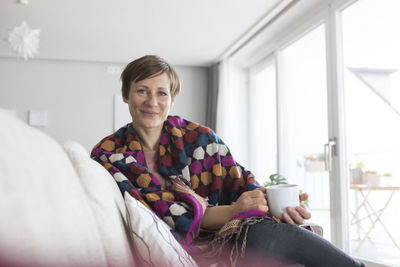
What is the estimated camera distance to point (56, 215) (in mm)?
671

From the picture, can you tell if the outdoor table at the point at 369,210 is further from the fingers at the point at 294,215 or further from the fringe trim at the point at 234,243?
the fringe trim at the point at 234,243

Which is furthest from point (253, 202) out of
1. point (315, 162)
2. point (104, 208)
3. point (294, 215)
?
point (315, 162)

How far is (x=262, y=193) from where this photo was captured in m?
1.24

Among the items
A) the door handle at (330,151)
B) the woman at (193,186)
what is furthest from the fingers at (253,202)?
the door handle at (330,151)

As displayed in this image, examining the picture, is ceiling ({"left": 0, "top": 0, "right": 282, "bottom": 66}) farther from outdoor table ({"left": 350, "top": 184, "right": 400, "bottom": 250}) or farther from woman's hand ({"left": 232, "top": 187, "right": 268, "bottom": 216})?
woman's hand ({"left": 232, "top": 187, "right": 268, "bottom": 216})

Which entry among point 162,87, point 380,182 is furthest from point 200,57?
point 162,87

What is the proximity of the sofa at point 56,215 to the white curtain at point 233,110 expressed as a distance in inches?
159

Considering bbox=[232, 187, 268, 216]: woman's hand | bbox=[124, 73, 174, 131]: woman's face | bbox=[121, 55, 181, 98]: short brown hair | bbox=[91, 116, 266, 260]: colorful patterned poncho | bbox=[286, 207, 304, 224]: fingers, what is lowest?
bbox=[286, 207, 304, 224]: fingers

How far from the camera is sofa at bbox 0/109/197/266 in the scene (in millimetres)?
600

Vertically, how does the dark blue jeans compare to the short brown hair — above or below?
below

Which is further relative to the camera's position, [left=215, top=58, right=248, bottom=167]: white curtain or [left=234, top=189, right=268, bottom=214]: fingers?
[left=215, top=58, right=248, bottom=167]: white curtain

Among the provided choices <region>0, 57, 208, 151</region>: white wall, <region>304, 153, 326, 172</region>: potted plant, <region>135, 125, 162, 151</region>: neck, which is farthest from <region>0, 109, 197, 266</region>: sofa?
<region>0, 57, 208, 151</region>: white wall

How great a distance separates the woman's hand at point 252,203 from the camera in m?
1.17

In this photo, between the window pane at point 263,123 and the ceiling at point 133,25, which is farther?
the window pane at point 263,123
